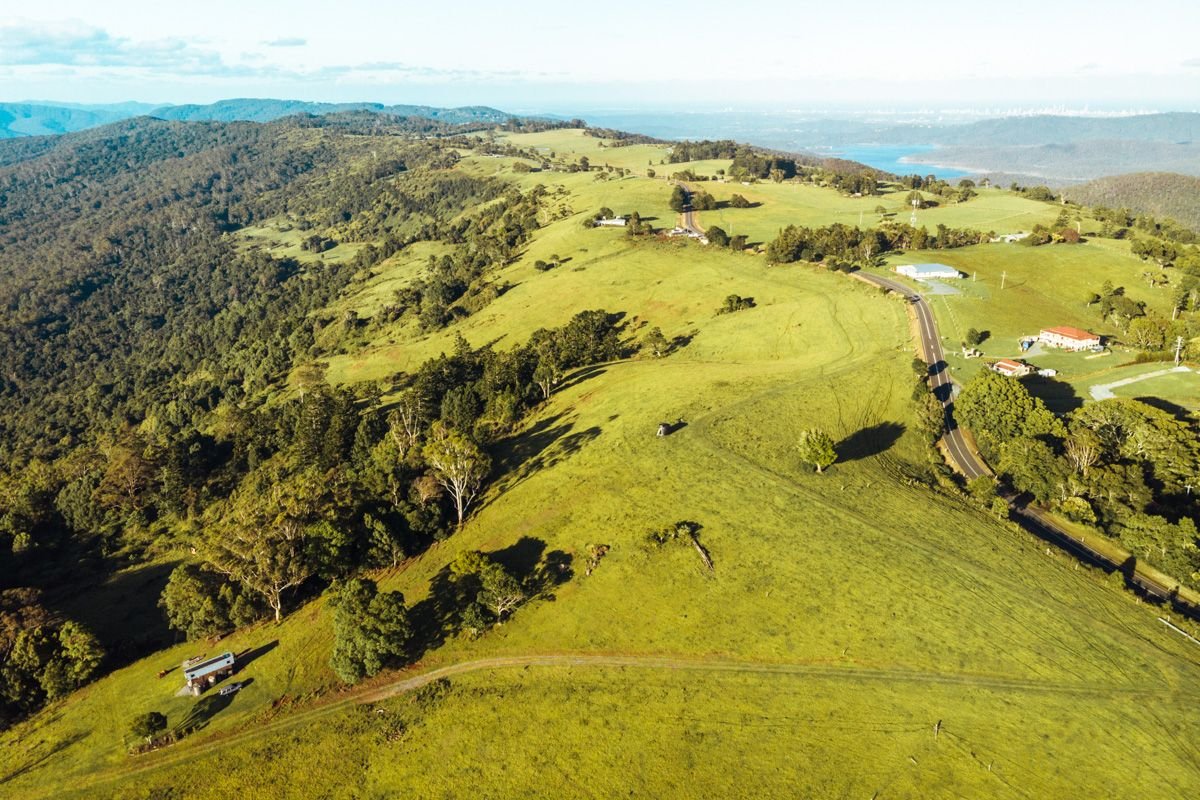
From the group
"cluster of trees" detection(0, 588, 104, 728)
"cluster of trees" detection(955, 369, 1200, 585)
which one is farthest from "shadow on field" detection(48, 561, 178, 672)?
"cluster of trees" detection(955, 369, 1200, 585)

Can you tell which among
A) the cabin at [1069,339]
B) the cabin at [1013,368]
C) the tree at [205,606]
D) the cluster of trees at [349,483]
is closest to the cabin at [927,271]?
the cabin at [1069,339]

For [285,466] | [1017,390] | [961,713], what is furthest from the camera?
[285,466]

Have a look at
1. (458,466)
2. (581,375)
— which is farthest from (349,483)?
(581,375)

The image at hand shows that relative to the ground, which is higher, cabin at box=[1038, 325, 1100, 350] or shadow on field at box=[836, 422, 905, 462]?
cabin at box=[1038, 325, 1100, 350]

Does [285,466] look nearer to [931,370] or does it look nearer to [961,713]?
[961,713]

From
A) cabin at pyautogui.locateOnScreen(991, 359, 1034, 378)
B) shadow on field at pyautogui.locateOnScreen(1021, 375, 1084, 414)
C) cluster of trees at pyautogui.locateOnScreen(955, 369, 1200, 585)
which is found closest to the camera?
cluster of trees at pyautogui.locateOnScreen(955, 369, 1200, 585)

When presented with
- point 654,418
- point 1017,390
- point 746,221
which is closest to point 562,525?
point 654,418

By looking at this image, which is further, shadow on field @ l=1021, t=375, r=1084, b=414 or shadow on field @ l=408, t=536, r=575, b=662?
shadow on field @ l=1021, t=375, r=1084, b=414

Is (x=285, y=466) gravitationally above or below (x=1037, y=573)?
below

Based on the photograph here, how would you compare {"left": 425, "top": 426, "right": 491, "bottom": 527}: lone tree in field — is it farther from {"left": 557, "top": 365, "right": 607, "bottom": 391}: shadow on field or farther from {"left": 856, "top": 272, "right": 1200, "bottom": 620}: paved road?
{"left": 856, "top": 272, "right": 1200, "bottom": 620}: paved road
